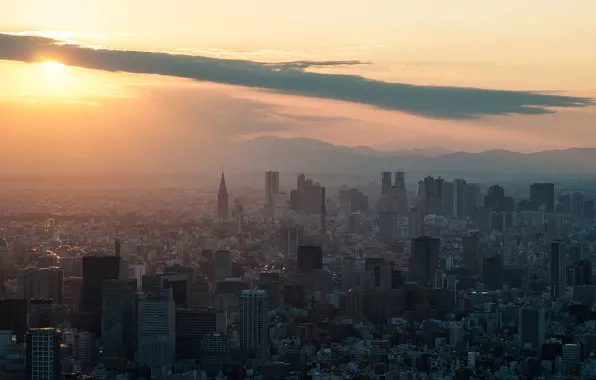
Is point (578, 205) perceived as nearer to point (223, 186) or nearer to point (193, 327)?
point (223, 186)

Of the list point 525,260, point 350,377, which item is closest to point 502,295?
point 525,260

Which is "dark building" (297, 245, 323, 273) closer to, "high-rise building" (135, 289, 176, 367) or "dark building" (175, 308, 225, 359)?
"high-rise building" (135, 289, 176, 367)

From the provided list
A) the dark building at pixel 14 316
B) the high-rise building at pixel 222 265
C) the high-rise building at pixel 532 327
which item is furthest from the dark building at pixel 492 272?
the dark building at pixel 14 316

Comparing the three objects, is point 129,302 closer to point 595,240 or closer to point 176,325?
point 176,325

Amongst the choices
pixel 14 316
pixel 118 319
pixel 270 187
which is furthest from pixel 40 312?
pixel 270 187

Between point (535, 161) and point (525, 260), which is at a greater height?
point (535, 161)
